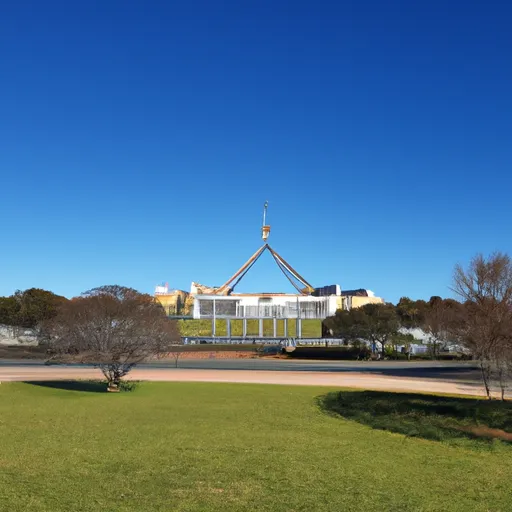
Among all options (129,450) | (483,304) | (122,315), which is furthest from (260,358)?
(129,450)

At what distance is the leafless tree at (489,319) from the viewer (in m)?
26.1

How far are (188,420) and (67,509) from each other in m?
9.60

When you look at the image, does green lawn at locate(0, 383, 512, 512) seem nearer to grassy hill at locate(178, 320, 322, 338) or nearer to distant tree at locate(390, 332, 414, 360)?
distant tree at locate(390, 332, 414, 360)

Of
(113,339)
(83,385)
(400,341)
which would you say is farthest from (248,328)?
(113,339)

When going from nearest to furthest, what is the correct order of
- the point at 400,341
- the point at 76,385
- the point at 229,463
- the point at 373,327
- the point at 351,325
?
the point at 229,463
the point at 76,385
the point at 373,327
the point at 400,341
the point at 351,325

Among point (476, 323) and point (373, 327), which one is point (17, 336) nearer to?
point (373, 327)

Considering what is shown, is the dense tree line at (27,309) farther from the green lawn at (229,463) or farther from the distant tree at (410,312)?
the green lawn at (229,463)

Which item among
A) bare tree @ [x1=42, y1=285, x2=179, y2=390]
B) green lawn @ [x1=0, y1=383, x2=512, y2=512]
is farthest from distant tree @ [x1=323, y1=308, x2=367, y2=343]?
green lawn @ [x1=0, y1=383, x2=512, y2=512]

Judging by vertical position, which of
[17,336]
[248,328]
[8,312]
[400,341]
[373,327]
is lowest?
[400,341]

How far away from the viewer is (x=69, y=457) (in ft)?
40.4

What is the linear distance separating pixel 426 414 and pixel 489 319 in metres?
11.4

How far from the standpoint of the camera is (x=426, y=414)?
2011cm

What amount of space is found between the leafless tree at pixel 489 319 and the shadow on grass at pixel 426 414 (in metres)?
2.32

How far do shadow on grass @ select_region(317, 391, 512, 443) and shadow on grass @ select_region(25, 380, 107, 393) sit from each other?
417 inches
